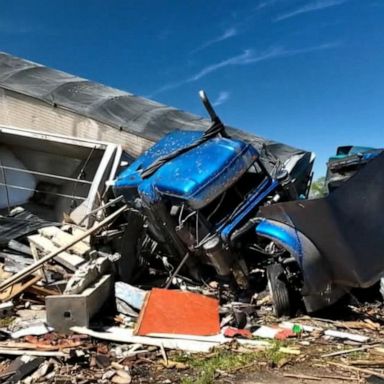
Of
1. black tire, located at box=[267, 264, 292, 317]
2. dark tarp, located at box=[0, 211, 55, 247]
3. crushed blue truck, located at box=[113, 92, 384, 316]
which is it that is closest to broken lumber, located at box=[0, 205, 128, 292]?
crushed blue truck, located at box=[113, 92, 384, 316]

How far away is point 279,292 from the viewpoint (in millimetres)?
4867

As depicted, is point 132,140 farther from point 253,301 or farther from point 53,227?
point 253,301

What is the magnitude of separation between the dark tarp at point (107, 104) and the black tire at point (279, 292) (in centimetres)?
579

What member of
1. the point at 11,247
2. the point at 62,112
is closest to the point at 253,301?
the point at 11,247

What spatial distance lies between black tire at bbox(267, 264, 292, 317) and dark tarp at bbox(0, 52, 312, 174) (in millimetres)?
5787

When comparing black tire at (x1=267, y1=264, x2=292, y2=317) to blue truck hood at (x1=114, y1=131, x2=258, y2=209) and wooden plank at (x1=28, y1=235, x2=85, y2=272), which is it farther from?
wooden plank at (x1=28, y1=235, x2=85, y2=272)

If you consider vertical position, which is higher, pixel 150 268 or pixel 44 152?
pixel 44 152

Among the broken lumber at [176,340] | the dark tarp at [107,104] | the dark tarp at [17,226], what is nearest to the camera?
the broken lumber at [176,340]

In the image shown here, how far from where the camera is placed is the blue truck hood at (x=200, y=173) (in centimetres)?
498

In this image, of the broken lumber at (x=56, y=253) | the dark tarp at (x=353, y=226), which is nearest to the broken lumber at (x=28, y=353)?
the broken lumber at (x=56, y=253)

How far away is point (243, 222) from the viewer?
16.8ft

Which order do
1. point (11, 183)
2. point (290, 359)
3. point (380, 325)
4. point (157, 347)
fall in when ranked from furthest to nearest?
point (11, 183) < point (380, 325) < point (157, 347) < point (290, 359)

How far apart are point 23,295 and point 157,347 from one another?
213cm

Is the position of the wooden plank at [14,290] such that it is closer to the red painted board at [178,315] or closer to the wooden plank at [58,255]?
the wooden plank at [58,255]
